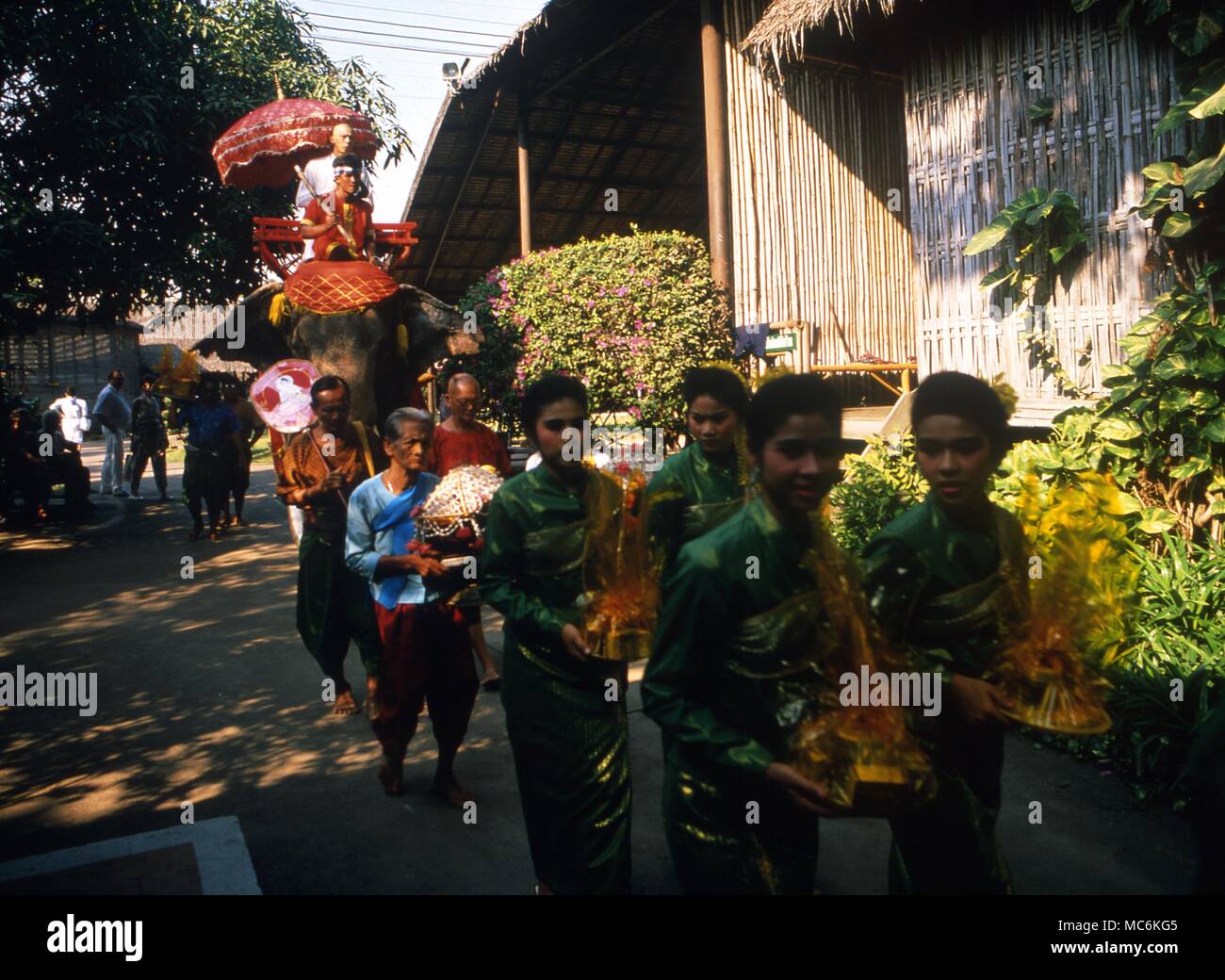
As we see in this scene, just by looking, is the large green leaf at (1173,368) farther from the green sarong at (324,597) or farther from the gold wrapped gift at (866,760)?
the green sarong at (324,597)

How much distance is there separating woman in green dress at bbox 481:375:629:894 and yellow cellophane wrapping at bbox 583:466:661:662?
0.87 feet

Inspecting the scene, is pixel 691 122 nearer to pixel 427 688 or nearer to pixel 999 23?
pixel 999 23

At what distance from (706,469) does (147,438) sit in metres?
14.0

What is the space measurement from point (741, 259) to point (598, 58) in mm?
4337

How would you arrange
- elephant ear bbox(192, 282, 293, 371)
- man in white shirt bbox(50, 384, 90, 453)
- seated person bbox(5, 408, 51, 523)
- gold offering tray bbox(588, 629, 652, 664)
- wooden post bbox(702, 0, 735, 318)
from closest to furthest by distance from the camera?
gold offering tray bbox(588, 629, 652, 664)
elephant ear bbox(192, 282, 293, 371)
wooden post bbox(702, 0, 735, 318)
seated person bbox(5, 408, 51, 523)
man in white shirt bbox(50, 384, 90, 453)

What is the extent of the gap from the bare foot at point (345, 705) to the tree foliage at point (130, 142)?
694 centimetres

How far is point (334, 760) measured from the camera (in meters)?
5.14

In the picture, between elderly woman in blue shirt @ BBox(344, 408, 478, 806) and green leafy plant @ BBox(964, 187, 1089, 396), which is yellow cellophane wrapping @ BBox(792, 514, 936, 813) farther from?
green leafy plant @ BBox(964, 187, 1089, 396)

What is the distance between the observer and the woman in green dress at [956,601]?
2.39m

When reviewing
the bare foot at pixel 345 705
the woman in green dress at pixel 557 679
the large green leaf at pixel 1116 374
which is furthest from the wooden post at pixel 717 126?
the woman in green dress at pixel 557 679

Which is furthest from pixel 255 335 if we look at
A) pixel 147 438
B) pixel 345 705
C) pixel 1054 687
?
pixel 1054 687

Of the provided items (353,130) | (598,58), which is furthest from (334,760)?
(598,58)

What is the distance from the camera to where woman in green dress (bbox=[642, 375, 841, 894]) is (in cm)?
222

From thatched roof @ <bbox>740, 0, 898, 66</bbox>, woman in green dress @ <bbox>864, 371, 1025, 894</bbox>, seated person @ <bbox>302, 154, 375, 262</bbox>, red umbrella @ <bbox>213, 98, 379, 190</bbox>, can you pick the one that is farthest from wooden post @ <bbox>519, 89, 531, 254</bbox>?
woman in green dress @ <bbox>864, 371, 1025, 894</bbox>
